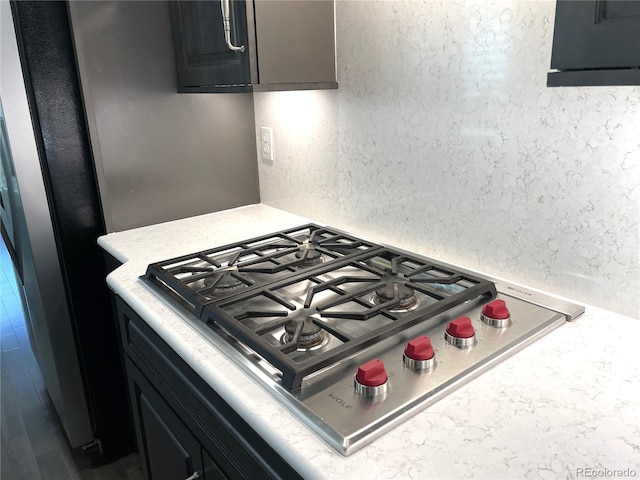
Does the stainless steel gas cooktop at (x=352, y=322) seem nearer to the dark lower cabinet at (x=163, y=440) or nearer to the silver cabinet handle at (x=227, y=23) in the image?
the dark lower cabinet at (x=163, y=440)

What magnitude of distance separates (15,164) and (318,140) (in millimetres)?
905

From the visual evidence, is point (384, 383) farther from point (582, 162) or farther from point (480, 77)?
point (480, 77)

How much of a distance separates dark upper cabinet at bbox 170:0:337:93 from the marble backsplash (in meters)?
0.07

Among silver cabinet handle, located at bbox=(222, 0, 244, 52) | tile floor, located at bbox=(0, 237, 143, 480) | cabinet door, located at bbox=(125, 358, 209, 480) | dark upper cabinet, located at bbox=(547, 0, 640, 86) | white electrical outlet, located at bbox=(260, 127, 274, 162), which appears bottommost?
tile floor, located at bbox=(0, 237, 143, 480)

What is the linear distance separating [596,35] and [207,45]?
1070mm

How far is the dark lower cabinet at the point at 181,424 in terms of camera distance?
803 mm

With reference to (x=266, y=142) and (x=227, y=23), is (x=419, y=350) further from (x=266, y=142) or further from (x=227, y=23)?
(x=266, y=142)

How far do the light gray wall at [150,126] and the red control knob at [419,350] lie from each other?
1.14 m

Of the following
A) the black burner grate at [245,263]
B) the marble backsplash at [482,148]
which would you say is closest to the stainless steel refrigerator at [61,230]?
the black burner grate at [245,263]

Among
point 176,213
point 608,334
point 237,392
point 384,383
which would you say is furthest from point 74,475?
point 608,334

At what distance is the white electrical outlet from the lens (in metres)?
1.77

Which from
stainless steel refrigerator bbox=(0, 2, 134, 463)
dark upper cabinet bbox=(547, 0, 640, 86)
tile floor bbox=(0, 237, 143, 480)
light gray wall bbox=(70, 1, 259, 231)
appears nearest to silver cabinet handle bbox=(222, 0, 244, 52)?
light gray wall bbox=(70, 1, 259, 231)

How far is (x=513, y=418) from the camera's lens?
707 mm

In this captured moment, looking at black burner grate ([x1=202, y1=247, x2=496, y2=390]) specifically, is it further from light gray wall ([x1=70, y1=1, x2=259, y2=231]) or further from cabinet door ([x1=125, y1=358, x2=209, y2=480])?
light gray wall ([x1=70, y1=1, x2=259, y2=231])
